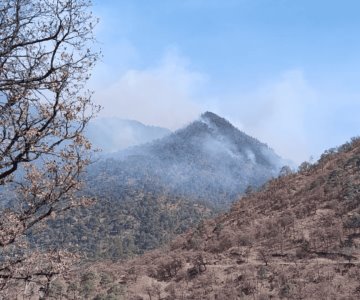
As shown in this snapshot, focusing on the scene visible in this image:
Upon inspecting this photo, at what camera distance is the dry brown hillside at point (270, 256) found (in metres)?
33.3

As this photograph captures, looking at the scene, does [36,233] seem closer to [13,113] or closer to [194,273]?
[13,113]

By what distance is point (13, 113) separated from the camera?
26.9 feet

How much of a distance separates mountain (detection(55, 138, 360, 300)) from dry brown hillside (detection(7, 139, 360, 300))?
0.23ft

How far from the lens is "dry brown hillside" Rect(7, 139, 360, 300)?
33344 mm

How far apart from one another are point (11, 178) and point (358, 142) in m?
57.7

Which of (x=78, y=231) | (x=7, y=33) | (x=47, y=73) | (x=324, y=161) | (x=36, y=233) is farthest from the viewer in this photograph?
(x=78, y=231)

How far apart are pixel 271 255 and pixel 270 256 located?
20 cm

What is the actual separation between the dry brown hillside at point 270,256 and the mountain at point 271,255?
0.23 feet

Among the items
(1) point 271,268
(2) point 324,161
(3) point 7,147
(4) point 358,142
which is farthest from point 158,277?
(3) point 7,147

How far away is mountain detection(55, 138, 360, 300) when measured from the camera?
33.3m

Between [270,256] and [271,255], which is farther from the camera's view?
[271,255]

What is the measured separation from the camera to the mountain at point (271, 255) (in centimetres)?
3331

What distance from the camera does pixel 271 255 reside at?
3894 centimetres

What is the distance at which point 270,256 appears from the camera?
38781mm
